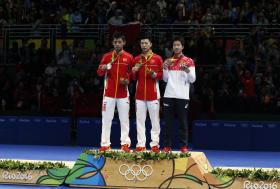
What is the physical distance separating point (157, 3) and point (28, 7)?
544 centimetres

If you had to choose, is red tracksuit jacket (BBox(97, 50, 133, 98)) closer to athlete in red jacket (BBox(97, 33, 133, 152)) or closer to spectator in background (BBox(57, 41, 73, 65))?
athlete in red jacket (BBox(97, 33, 133, 152))

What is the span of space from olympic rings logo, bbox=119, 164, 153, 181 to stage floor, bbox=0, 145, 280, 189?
14.2 ft

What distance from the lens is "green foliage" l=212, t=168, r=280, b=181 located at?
10250 mm

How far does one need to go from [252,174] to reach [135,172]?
6.65 feet

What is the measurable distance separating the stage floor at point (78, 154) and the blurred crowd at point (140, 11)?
5843mm

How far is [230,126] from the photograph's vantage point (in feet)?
58.9

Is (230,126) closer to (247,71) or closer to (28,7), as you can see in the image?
(247,71)

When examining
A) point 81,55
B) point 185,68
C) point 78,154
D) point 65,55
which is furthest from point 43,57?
point 185,68

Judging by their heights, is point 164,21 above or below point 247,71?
above

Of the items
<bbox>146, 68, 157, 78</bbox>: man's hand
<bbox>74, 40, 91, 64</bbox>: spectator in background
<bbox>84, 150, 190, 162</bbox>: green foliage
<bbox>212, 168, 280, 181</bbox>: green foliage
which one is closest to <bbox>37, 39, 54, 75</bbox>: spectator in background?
<bbox>74, 40, 91, 64</bbox>: spectator in background

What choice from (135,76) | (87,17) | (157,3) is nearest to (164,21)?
(157,3)

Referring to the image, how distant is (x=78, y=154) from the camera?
1662 cm

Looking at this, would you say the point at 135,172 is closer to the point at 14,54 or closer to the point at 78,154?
the point at 78,154

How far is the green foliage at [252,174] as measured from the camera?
1025 centimetres
